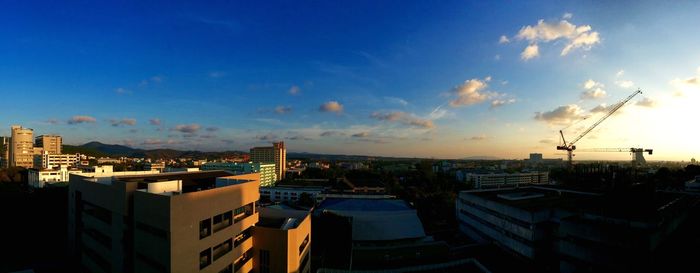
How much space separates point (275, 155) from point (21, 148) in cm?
7226

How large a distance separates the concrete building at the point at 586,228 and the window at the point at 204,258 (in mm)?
25271

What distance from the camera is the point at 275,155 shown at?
123 m

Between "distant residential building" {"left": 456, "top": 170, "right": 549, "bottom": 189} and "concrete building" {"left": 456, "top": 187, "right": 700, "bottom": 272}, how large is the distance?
69.6 metres

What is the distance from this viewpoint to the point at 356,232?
3400 centimetres

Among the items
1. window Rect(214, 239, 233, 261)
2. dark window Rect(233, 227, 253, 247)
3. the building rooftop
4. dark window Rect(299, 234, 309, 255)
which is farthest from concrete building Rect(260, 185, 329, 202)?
window Rect(214, 239, 233, 261)

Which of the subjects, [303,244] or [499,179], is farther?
[499,179]

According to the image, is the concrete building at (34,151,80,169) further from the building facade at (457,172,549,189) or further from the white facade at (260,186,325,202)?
the building facade at (457,172,549,189)

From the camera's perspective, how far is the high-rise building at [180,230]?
1442cm

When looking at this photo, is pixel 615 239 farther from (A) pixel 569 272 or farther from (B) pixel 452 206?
(B) pixel 452 206

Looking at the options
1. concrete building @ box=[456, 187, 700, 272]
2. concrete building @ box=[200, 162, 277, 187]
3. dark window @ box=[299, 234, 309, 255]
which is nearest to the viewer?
dark window @ box=[299, 234, 309, 255]

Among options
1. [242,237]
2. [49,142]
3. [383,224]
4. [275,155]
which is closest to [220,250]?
[242,237]

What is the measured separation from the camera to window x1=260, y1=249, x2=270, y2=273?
64.5 ft

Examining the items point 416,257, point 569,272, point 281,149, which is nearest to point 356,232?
point 416,257

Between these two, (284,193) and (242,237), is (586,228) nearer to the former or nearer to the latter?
(242,237)
